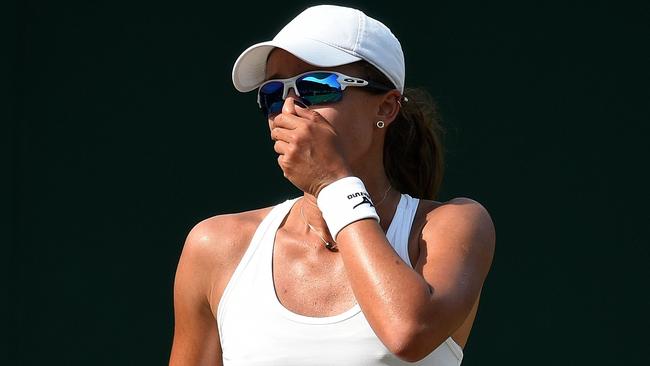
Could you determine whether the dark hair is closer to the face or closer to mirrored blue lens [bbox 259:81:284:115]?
the face

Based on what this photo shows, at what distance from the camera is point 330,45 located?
2279 mm

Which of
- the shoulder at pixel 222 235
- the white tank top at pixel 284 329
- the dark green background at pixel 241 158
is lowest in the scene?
the dark green background at pixel 241 158

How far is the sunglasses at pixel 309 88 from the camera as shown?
2232 mm

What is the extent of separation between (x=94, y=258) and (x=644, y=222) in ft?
5.56

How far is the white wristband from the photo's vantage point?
7.00ft

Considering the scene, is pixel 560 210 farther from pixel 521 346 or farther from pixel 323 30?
pixel 323 30

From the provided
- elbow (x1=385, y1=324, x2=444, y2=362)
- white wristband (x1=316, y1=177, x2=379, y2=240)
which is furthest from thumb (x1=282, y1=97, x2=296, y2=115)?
elbow (x1=385, y1=324, x2=444, y2=362)

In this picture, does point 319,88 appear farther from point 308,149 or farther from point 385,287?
point 385,287

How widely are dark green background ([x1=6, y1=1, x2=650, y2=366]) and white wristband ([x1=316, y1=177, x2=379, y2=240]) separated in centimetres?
171

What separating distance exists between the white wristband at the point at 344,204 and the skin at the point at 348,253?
0.05ft

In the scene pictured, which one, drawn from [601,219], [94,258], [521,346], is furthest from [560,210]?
[94,258]

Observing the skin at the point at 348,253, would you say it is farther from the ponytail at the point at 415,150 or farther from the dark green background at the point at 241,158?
the dark green background at the point at 241,158

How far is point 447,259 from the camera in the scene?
2158 mm

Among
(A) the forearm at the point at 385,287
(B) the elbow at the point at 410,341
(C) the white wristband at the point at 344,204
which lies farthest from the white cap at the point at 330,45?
(B) the elbow at the point at 410,341
